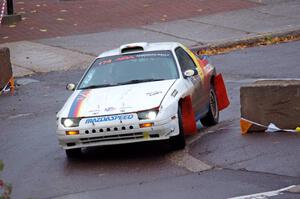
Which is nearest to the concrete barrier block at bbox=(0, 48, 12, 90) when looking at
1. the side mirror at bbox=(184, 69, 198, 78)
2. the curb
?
the curb

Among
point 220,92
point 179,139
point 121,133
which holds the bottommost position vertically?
point 220,92

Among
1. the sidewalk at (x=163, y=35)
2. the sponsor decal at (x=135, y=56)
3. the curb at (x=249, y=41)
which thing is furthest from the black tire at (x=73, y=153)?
the curb at (x=249, y=41)

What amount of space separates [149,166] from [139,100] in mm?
943

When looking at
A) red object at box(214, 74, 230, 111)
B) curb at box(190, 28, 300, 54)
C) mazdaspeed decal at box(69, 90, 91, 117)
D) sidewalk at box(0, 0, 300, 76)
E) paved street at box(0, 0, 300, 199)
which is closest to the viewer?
paved street at box(0, 0, 300, 199)

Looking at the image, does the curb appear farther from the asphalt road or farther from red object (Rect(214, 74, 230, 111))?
red object (Rect(214, 74, 230, 111))

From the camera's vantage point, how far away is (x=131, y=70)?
12500 mm

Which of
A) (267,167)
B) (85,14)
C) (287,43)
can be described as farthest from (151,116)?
(85,14)

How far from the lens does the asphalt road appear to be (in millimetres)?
9539

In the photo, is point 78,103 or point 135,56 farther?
point 135,56

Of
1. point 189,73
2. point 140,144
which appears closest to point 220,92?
point 189,73

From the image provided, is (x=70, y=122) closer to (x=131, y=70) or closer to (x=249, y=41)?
(x=131, y=70)

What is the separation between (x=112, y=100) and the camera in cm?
1141

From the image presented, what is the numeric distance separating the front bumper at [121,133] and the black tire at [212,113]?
2.35 meters

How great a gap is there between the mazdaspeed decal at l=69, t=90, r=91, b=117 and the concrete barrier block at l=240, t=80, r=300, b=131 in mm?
2222
